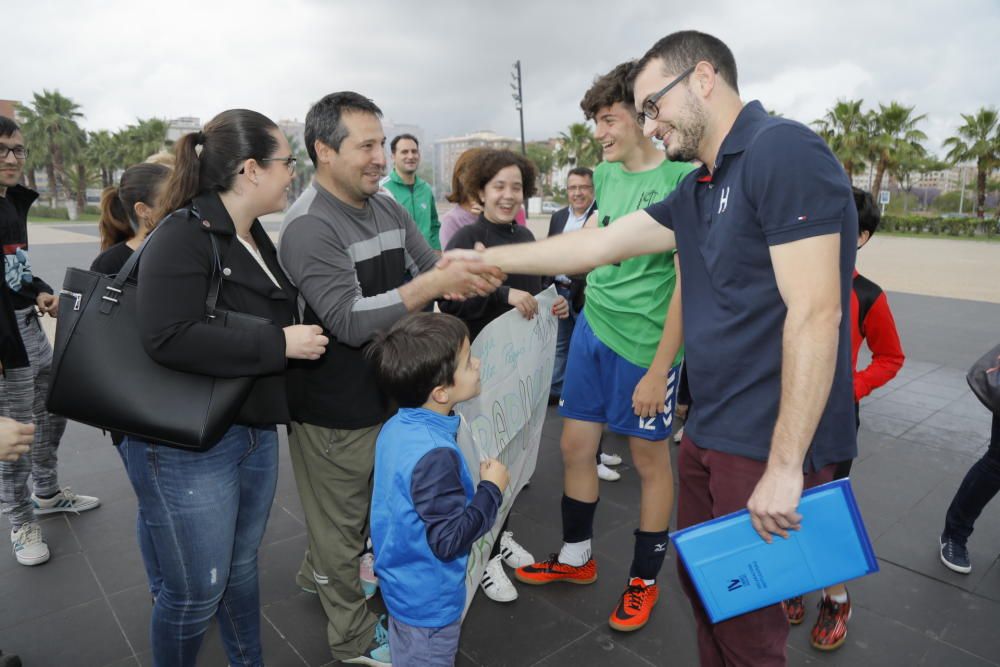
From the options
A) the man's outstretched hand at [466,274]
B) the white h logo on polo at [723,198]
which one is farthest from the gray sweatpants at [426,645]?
the white h logo on polo at [723,198]

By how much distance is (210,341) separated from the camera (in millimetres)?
1688

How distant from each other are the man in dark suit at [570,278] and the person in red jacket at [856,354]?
1.88 meters

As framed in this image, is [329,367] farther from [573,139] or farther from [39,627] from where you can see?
[573,139]

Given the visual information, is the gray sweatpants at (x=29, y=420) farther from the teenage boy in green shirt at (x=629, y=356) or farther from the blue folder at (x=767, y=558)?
the blue folder at (x=767, y=558)

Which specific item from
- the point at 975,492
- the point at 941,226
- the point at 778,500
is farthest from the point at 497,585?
the point at 941,226

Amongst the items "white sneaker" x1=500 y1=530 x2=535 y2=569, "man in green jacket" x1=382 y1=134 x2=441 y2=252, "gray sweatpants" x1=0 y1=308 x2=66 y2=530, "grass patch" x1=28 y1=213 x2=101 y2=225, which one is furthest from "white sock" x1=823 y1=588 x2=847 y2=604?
"grass patch" x1=28 y1=213 x2=101 y2=225

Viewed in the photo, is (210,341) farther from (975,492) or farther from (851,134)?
(851,134)

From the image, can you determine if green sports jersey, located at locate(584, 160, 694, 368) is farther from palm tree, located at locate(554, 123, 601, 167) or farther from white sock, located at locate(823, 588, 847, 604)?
palm tree, located at locate(554, 123, 601, 167)

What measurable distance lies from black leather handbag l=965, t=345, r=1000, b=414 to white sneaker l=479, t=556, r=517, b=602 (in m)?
1.99

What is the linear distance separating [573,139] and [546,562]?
5361 cm

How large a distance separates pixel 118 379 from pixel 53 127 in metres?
52.5

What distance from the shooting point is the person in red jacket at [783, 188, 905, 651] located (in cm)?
246

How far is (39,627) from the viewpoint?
8.51 ft

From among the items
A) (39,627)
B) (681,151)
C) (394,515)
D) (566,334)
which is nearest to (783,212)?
(681,151)
